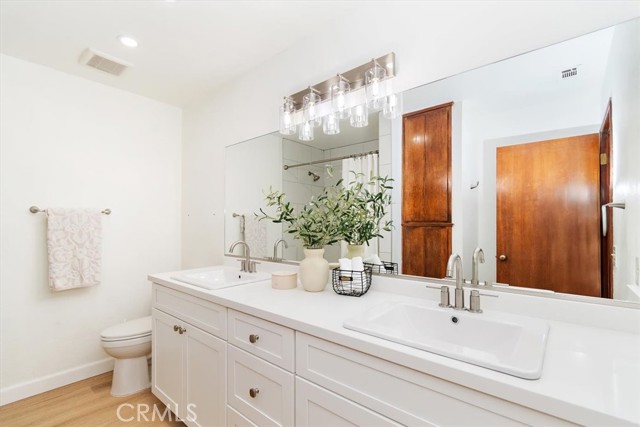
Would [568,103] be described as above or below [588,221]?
above

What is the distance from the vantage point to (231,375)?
4.40 feet

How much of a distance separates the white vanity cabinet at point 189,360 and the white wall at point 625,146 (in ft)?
5.00

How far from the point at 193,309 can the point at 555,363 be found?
154 centimetres

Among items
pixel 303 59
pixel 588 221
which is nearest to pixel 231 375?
pixel 588 221

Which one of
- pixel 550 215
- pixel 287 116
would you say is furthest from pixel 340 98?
pixel 550 215

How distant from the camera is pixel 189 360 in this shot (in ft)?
5.30

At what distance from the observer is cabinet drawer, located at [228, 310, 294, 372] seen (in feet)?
3.59

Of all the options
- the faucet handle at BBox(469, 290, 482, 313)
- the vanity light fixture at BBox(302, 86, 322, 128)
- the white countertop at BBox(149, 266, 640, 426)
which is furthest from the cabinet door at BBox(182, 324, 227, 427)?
the vanity light fixture at BBox(302, 86, 322, 128)

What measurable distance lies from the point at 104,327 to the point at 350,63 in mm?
2725

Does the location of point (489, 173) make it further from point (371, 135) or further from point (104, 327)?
point (104, 327)

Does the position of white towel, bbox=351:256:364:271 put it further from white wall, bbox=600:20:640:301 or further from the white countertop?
white wall, bbox=600:20:640:301

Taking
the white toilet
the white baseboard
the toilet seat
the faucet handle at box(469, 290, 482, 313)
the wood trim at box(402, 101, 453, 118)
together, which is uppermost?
the wood trim at box(402, 101, 453, 118)

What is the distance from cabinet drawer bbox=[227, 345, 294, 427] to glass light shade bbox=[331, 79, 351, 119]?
132 cm

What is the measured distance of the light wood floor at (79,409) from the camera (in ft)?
5.96
